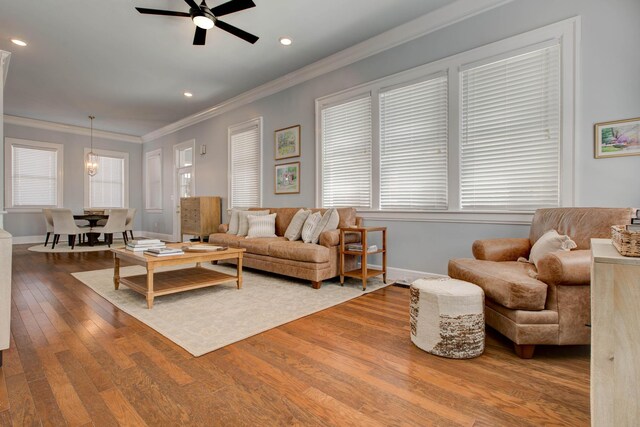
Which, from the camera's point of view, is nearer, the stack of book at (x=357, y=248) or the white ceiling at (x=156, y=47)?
the white ceiling at (x=156, y=47)

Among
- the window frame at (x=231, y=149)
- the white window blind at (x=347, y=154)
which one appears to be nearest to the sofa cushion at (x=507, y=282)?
the white window blind at (x=347, y=154)

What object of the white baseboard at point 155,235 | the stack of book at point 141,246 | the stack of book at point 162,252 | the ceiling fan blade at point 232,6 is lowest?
the white baseboard at point 155,235

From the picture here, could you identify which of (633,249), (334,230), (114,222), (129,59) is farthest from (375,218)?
(114,222)

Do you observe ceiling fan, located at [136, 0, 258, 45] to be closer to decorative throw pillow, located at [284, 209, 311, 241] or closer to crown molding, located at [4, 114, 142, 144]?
decorative throw pillow, located at [284, 209, 311, 241]

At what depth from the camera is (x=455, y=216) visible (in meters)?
3.37

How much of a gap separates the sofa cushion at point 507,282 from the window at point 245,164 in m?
4.08

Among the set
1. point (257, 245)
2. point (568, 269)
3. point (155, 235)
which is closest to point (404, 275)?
point (257, 245)

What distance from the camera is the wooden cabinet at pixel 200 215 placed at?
617 cm

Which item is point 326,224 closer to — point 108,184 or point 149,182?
point 149,182

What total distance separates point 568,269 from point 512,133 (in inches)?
70.6

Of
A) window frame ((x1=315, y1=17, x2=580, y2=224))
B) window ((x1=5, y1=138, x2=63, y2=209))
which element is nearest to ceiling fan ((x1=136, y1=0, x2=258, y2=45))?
window frame ((x1=315, y1=17, x2=580, y2=224))

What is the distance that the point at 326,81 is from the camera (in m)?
4.62

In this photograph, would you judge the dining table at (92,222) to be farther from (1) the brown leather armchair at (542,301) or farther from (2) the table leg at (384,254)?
(1) the brown leather armchair at (542,301)

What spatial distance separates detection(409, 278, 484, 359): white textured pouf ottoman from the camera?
183cm
